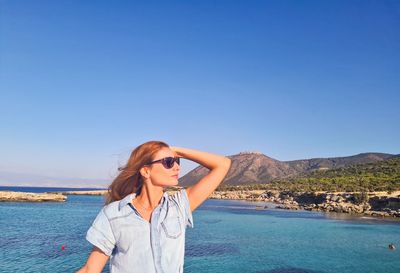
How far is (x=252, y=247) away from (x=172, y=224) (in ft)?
114

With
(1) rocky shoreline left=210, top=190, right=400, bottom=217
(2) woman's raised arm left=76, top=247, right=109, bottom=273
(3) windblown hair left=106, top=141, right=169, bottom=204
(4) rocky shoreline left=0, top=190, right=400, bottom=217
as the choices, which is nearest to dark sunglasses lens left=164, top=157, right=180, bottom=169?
(3) windblown hair left=106, top=141, right=169, bottom=204

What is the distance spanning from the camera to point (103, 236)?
3176mm

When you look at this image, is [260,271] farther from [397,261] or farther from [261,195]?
[261,195]

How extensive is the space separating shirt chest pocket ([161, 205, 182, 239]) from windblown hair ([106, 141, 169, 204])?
17.4 inches

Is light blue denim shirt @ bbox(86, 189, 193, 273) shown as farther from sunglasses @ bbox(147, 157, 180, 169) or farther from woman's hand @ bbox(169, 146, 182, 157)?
woman's hand @ bbox(169, 146, 182, 157)

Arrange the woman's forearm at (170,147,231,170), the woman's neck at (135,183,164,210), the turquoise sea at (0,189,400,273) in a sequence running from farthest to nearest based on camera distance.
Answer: the turquoise sea at (0,189,400,273) → the woman's forearm at (170,147,231,170) → the woman's neck at (135,183,164,210)

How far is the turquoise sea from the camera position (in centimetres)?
2773

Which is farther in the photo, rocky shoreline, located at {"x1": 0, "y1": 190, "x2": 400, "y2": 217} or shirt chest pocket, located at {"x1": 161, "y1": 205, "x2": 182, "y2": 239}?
rocky shoreline, located at {"x1": 0, "y1": 190, "x2": 400, "y2": 217}

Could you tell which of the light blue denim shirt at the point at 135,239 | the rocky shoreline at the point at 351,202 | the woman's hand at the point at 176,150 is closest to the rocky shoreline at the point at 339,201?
the rocky shoreline at the point at 351,202

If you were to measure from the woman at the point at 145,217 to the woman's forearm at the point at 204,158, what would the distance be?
8 cm

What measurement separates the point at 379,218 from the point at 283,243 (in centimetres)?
2949

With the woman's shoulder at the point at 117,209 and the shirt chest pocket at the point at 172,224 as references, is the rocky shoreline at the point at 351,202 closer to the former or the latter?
the shirt chest pocket at the point at 172,224

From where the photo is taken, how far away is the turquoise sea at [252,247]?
91.0 ft

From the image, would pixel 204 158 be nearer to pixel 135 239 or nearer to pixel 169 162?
pixel 169 162
